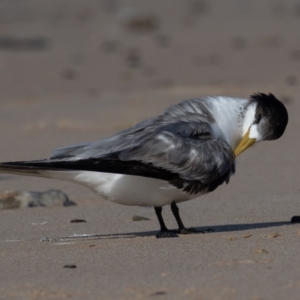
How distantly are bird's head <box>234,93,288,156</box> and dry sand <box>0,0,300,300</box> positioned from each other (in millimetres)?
486

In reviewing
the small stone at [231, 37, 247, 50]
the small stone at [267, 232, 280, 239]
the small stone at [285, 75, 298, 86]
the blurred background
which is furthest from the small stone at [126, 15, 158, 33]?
the small stone at [267, 232, 280, 239]

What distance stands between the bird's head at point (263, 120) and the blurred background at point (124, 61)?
7.42 ft

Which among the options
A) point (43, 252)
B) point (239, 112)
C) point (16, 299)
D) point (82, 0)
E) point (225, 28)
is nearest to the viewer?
point (16, 299)

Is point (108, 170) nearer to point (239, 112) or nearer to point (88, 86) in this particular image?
point (239, 112)

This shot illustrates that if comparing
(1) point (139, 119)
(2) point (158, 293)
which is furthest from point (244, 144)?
(1) point (139, 119)

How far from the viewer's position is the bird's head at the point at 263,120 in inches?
202

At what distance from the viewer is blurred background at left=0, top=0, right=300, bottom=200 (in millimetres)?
9289

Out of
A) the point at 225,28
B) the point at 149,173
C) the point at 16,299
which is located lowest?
the point at 16,299

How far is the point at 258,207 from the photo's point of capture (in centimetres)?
569

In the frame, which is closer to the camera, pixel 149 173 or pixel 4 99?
pixel 149 173

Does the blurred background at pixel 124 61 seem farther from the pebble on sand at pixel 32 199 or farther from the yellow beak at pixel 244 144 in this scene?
the yellow beak at pixel 244 144

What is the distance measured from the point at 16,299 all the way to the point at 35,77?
9419 millimetres

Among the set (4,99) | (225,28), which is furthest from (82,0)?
(4,99)

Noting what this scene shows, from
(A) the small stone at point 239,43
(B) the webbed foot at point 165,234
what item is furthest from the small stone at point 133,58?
(B) the webbed foot at point 165,234
